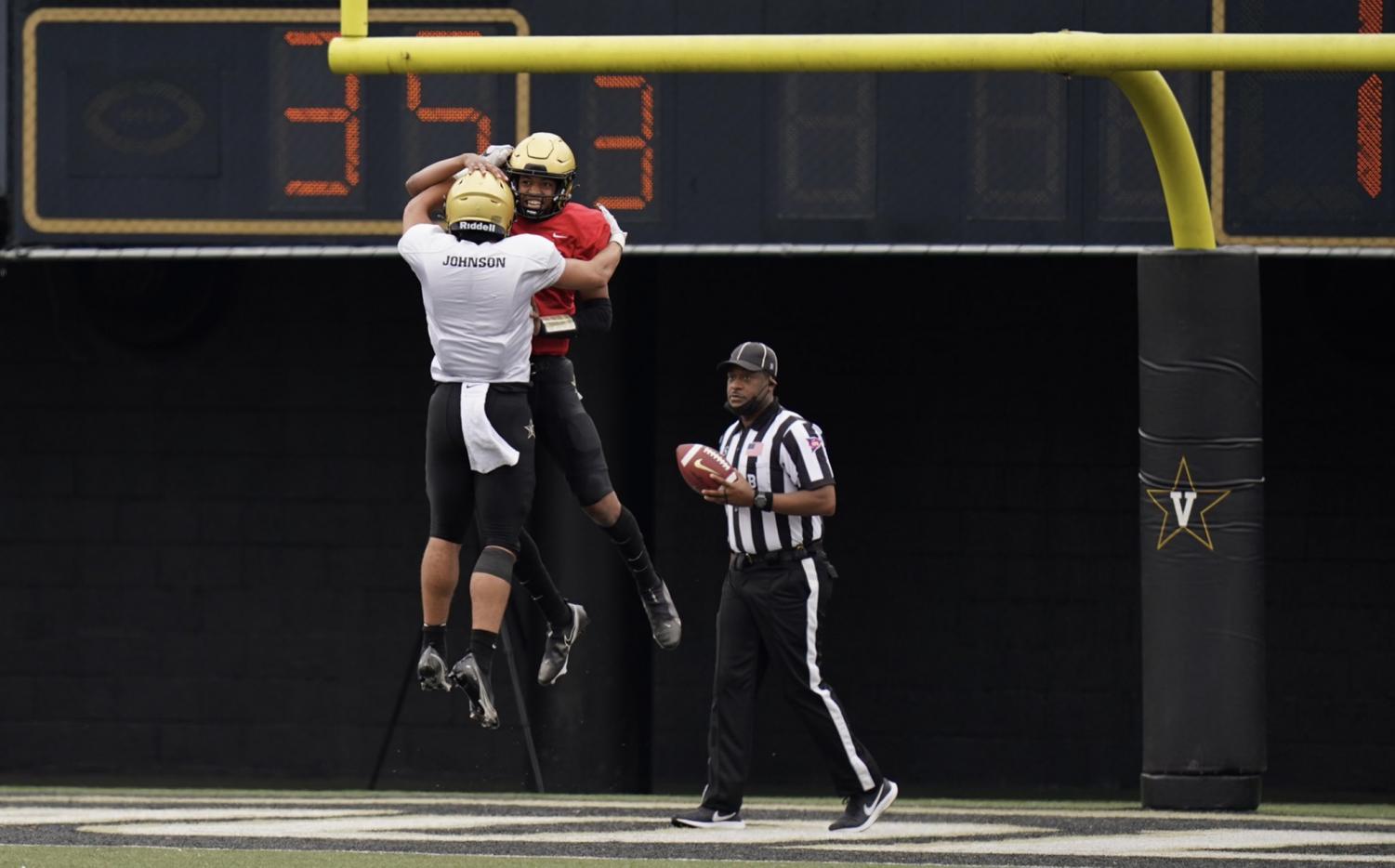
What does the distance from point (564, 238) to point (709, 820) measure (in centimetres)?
227

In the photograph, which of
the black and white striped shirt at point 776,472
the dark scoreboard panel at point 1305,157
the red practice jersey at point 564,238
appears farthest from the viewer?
the dark scoreboard panel at point 1305,157

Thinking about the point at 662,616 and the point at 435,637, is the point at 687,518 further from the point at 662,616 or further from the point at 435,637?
the point at 435,637

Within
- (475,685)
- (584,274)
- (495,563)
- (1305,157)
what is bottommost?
(475,685)

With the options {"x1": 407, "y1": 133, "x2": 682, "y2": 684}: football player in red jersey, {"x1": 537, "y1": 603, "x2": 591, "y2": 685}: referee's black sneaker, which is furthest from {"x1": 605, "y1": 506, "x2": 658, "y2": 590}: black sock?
{"x1": 537, "y1": 603, "x2": 591, "y2": 685}: referee's black sneaker

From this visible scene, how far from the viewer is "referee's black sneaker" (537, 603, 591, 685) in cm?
805

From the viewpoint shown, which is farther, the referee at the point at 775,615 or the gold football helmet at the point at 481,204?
the referee at the point at 775,615

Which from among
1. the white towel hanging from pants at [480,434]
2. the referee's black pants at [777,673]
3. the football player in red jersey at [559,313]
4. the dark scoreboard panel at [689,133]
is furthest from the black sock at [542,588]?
the dark scoreboard panel at [689,133]

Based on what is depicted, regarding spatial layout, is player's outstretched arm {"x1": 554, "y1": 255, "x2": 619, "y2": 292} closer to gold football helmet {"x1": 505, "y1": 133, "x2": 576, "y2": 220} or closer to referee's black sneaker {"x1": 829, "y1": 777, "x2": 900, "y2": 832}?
gold football helmet {"x1": 505, "y1": 133, "x2": 576, "y2": 220}

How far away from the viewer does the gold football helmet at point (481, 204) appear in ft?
24.6

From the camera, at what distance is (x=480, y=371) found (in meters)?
7.64

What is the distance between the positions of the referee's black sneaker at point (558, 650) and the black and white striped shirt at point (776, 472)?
886mm

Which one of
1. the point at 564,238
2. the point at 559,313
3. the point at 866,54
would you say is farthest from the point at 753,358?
the point at 866,54

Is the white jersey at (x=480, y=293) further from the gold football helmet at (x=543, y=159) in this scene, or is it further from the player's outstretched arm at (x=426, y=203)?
the gold football helmet at (x=543, y=159)

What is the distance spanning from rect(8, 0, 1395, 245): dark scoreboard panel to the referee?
1.73 meters
